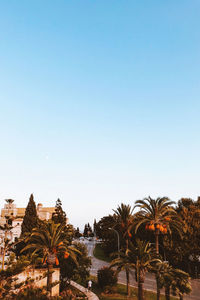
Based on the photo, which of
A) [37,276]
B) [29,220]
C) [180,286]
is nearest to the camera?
[180,286]

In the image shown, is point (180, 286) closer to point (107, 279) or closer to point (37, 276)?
point (107, 279)

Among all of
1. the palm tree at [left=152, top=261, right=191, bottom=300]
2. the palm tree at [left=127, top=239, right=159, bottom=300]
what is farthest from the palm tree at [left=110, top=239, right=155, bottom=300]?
the palm tree at [left=152, top=261, right=191, bottom=300]

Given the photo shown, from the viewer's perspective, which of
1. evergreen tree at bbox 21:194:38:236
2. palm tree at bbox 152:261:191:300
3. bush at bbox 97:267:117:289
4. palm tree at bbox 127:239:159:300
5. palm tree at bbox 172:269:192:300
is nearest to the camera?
palm tree at bbox 172:269:192:300

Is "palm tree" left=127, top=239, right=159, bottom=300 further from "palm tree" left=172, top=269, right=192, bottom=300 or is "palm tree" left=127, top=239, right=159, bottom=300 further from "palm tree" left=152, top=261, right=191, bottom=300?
"palm tree" left=172, top=269, right=192, bottom=300

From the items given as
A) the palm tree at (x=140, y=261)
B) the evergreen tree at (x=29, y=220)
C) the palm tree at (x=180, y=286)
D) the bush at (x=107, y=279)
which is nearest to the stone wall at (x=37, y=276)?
the palm tree at (x=140, y=261)

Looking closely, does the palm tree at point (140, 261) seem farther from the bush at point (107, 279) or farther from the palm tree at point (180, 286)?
the bush at point (107, 279)

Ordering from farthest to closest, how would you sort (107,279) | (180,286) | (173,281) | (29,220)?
(29,220)
(107,279)
(180,286)
(173,281)

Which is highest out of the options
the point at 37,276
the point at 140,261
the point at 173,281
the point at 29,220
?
the point at 29,220

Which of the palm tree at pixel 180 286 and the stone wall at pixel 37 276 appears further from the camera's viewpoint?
the stone wall at pixel 37 276

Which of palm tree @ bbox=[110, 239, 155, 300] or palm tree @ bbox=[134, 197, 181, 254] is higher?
palm tree @ bbox=[134, 197, 181, 254]

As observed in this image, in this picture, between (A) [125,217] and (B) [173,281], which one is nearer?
(B) [173,281]

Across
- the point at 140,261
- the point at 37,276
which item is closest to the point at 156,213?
the point at 140,261

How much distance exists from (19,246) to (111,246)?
102ft

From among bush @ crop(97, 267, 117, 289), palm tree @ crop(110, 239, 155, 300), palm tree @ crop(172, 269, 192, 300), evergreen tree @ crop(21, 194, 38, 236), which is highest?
evergreen tree @ crop(21, 194, 38, 236)
